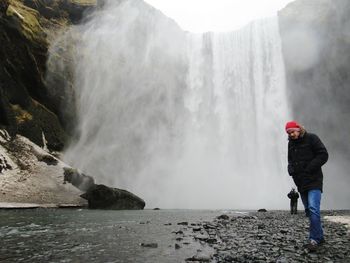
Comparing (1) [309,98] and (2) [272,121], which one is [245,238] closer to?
(2) [272,121]

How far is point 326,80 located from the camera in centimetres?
4628

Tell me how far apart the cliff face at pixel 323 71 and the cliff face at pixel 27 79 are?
31605 millimetres

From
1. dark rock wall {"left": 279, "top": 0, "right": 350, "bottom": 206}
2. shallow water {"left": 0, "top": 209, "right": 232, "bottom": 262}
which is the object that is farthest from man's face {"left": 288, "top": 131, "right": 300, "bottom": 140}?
dark rock wall {"left": 279, "top": 0, "right": 350, "bottom": 206}

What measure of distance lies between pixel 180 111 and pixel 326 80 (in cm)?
2052

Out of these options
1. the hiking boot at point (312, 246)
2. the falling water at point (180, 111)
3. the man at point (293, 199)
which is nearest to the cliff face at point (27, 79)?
the falling water at point (180, 111)

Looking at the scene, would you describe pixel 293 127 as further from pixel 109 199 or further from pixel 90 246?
pixel 109 199

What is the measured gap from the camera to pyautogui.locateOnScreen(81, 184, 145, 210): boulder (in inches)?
1117

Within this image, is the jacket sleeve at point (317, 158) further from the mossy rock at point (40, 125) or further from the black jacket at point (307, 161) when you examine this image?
the mossy rock at point (40, 125)

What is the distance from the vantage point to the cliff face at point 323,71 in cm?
4519

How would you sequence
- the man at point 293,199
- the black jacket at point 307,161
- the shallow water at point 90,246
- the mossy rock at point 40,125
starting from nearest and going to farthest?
the shallow water at point 90,246 → the black jacket at point 307,161 → the man at point 293,199 → the mossy rock at point 40,125

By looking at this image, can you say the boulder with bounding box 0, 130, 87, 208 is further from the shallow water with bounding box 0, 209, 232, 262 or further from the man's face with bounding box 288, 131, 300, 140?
the man's face with bounding box 288, 131, 300, 140

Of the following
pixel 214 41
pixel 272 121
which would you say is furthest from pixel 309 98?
pixel 214 41

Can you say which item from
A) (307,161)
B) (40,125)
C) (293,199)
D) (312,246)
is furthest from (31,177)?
(312,246)

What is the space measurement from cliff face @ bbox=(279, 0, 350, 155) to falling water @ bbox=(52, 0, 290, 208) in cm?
237
